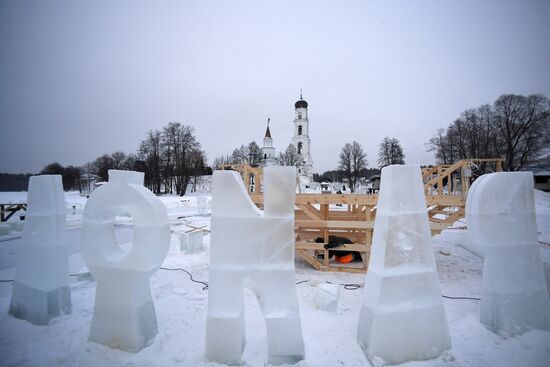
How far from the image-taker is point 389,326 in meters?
3.13

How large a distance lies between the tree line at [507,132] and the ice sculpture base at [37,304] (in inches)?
1421

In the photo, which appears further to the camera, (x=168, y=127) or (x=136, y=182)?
(x=168, y=127)

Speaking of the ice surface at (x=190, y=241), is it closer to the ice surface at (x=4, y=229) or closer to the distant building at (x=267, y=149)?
the ice surface at (x=4, y=229)

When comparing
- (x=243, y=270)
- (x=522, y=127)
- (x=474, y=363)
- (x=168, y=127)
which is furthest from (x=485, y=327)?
(x=168, y=127)

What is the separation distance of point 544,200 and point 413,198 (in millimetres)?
27297

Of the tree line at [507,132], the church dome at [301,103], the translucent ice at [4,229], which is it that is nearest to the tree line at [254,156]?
the church dome at [301,103]

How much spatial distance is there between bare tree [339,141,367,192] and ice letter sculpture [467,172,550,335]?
38.4 meters

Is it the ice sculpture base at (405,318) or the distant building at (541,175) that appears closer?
A: the ice sculpture base at (405,318)

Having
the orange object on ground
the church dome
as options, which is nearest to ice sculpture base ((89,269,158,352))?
the orange object on ground

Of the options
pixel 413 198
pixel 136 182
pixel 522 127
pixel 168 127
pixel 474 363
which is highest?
pixel 168 127

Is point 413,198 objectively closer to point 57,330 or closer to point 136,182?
point 136,182

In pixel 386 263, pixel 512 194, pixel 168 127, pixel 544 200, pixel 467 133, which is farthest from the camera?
pixel 168 127

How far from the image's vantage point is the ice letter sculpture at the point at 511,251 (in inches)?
141

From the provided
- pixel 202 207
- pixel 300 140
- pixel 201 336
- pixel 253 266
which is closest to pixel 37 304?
pixel 201 336
